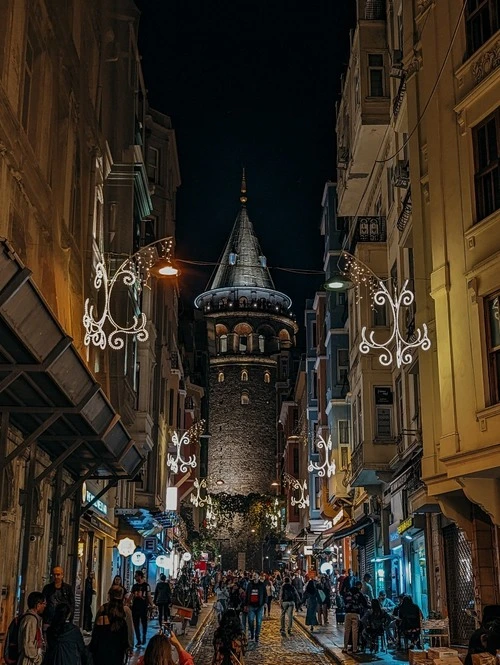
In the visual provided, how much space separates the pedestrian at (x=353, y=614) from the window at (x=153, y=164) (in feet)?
82.9

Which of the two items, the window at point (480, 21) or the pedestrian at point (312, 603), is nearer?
the window at point (480, 21)

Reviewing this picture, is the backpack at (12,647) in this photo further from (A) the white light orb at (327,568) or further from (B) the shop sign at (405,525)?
(A) the white light orb at (327,568)

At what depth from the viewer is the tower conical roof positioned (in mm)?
128750

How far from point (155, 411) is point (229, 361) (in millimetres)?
78642

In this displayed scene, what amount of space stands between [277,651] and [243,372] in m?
97.0

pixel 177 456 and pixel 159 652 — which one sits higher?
pixel 177 456

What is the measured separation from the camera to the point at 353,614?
22.8m

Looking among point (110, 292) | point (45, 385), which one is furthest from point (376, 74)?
point (45, 385)

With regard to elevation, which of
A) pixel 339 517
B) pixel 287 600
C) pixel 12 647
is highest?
pixel 339 517

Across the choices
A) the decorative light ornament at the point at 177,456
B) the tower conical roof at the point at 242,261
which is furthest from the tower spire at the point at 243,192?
the decorative light ornament at the point at 177,456

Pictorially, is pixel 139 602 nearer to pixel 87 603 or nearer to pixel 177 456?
pixel 87 603

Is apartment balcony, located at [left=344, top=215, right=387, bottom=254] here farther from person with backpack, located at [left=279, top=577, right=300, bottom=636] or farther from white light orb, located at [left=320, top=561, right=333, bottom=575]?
white light orb, located at [left=320, top=561, right=333, bottom=575]

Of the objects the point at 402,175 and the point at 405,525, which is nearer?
the point at 402,175

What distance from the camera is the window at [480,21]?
17.8m
